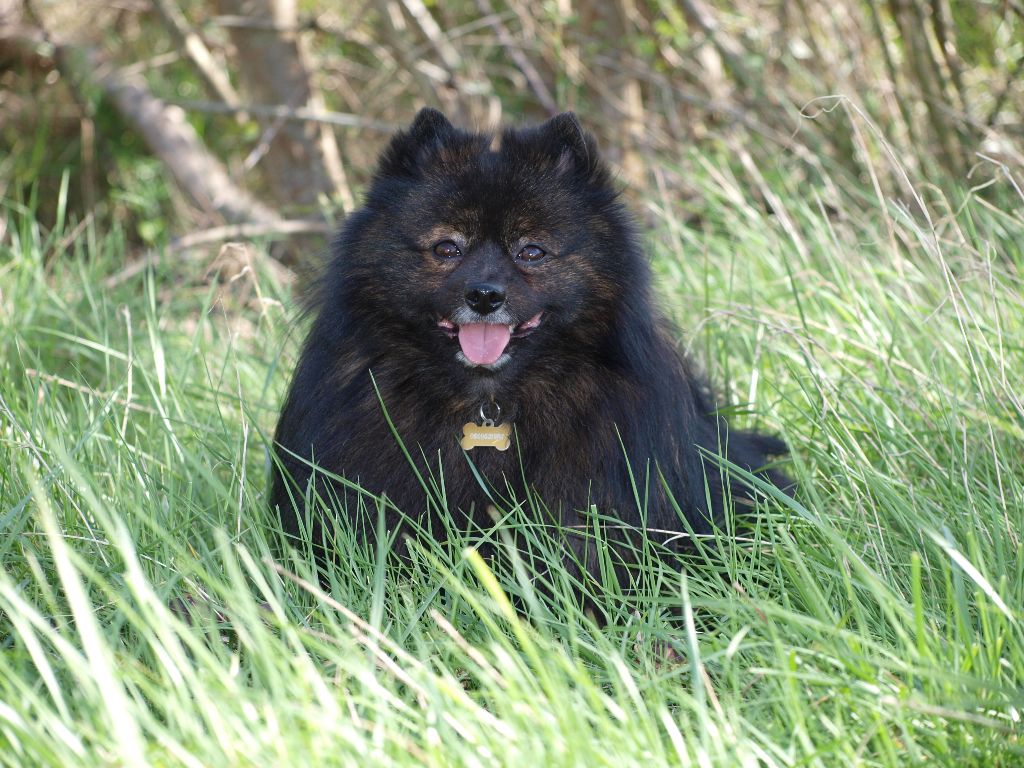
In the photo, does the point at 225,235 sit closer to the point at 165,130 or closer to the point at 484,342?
the point at 165,130

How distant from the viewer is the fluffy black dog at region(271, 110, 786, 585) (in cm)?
322

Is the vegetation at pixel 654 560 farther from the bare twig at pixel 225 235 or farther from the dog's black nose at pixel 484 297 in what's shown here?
the dog's black nose at pixel 484 297

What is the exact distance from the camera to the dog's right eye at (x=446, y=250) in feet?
10.8

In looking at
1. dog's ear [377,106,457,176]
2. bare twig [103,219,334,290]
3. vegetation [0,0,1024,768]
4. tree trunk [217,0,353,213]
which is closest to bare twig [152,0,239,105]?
tree trunk [217,0,353,213]

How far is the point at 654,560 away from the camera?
317 centimetres

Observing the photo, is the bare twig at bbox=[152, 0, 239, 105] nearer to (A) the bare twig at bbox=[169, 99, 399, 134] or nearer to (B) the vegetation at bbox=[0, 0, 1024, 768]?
(A) the bare twig at bbox=[169, 99, 399, 134]

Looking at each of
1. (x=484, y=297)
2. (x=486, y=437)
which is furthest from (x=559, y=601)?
(x=484, y=297)

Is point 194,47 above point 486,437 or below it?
above

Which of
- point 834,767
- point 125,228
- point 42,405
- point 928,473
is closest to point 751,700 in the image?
point 834,767

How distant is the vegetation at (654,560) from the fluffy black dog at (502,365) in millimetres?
193

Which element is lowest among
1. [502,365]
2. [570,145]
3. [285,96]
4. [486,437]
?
[486,437]

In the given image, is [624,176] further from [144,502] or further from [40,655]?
[40,655]

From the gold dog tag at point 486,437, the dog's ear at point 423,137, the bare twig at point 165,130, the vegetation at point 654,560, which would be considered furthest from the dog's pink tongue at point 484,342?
the bare twig at point 165,130

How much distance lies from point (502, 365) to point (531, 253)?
1.11ft
